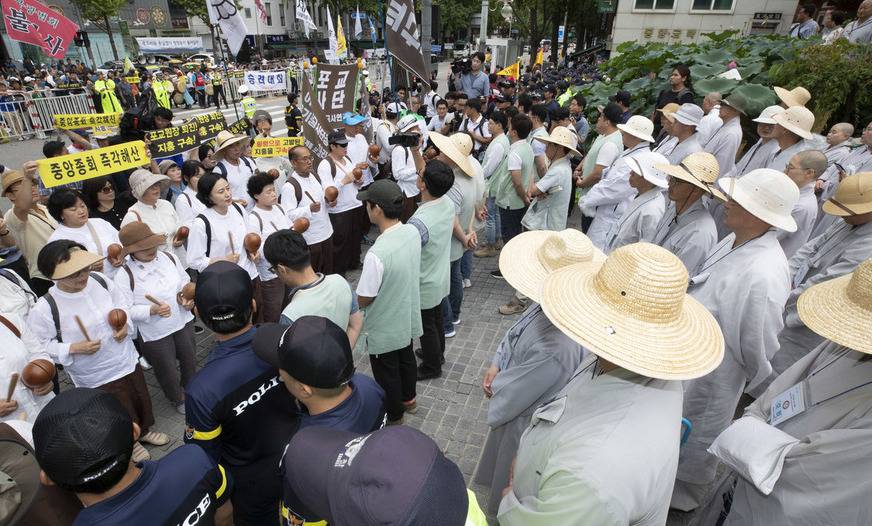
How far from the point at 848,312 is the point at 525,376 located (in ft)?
4.87

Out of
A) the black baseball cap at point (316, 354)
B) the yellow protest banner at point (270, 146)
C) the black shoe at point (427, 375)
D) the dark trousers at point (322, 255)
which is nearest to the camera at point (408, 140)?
the yellow protest banner at point (270, 146)

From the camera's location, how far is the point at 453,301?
5.50 metres

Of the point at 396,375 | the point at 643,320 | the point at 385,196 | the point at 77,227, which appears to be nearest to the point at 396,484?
the point at 643,320

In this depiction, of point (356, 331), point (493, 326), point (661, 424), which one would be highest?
Result: point (661, 424)

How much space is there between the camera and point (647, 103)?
10289 mm

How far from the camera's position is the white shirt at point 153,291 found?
11.8 feet

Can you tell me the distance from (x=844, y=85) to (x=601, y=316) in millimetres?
8367

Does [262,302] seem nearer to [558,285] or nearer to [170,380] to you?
[170,380]

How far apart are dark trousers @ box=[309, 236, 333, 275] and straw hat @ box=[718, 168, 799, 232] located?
4.37m

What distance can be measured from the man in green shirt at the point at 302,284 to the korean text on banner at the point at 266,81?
350 inches

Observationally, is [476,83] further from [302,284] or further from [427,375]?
[302,284]

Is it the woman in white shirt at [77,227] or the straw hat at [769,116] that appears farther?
the straw hat at [769,116]

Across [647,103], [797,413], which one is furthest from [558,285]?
[647,103]

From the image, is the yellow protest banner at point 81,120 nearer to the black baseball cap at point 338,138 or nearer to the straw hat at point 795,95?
the black baseball cap at point 338,138
